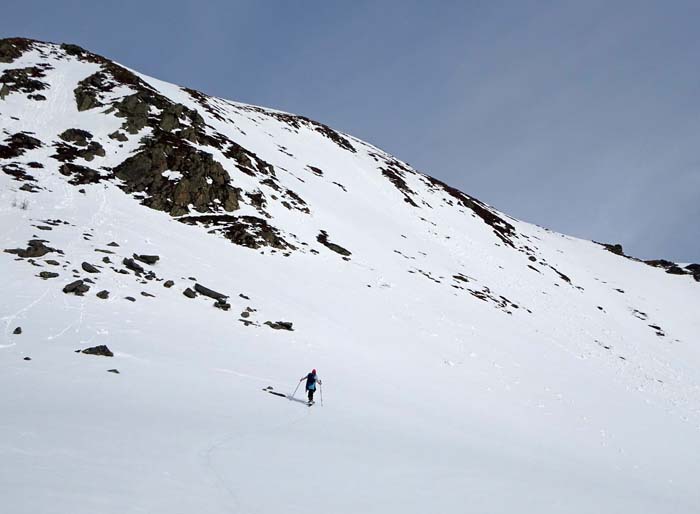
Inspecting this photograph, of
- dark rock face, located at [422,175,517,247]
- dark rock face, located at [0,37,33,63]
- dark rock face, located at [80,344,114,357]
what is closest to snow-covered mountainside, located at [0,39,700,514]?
dark rock face, located at [80,344,114,357]

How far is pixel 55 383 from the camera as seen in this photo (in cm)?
1073

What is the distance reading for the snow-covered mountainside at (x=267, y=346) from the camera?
8.11m

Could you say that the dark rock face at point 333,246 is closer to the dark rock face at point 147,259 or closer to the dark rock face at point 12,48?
the dark rock face at point 147,259

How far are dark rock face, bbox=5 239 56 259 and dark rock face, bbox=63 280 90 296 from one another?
358 cm

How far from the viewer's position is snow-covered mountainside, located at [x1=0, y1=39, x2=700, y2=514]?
8109 mm

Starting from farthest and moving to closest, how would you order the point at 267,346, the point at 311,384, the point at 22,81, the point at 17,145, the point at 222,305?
the point at 22,81
the point at 17,145
the point at 222,305
the point at 267,346
the point at 311,384

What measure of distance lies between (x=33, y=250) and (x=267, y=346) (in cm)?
1155

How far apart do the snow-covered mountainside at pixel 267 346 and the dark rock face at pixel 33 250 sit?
170mm

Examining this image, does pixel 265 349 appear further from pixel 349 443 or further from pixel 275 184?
pixel 275 184

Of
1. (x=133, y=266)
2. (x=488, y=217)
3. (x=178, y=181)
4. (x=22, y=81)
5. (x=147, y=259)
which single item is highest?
(x=488, y=217)

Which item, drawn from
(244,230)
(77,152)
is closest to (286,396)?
(244,230)

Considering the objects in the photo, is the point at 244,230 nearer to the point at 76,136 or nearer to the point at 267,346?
the point at 267,346

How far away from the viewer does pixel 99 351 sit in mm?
13602

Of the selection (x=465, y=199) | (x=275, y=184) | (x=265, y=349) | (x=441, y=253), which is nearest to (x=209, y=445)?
(x=265, y=349)
